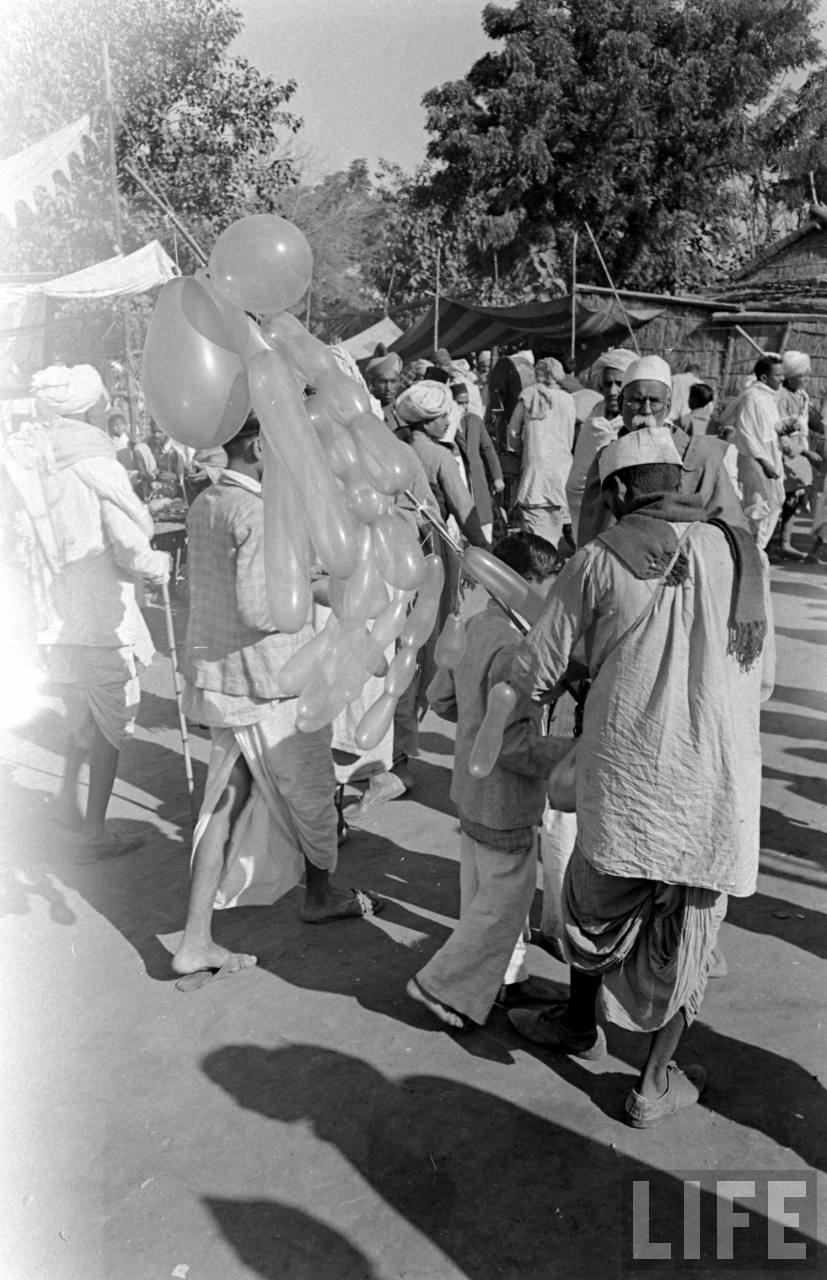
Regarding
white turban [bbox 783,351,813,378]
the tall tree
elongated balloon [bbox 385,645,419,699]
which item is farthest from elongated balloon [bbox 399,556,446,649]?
the tall tree

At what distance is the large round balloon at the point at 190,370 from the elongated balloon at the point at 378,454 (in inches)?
10.7

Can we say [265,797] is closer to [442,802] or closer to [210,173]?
[442,802]

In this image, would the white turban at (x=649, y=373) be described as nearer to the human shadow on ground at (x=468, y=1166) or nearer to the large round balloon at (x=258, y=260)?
the large round balloon at (x=258, y=260)

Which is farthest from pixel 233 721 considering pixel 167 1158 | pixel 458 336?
pixel 458 336

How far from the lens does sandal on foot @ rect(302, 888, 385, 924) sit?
405 centimetres

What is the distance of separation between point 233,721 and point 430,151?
20.5 m

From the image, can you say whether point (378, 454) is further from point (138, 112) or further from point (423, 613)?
point (138, 112)

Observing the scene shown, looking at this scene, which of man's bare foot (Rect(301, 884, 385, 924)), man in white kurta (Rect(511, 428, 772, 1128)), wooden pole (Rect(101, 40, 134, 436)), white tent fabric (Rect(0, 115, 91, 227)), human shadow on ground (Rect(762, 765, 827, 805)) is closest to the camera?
man in white kurta (Rect(511, 428, 772, 1128))

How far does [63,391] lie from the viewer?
4.40 m

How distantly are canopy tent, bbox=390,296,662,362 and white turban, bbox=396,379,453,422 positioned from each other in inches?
350

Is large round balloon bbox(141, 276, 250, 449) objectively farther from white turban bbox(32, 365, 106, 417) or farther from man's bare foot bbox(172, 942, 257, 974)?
white turban bbox(32, 365, 106, 417)

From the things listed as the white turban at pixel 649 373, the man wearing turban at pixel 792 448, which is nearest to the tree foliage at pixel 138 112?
the white turban at pixel 649 373

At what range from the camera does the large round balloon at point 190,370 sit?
7.79ft

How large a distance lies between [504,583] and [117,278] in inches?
339
